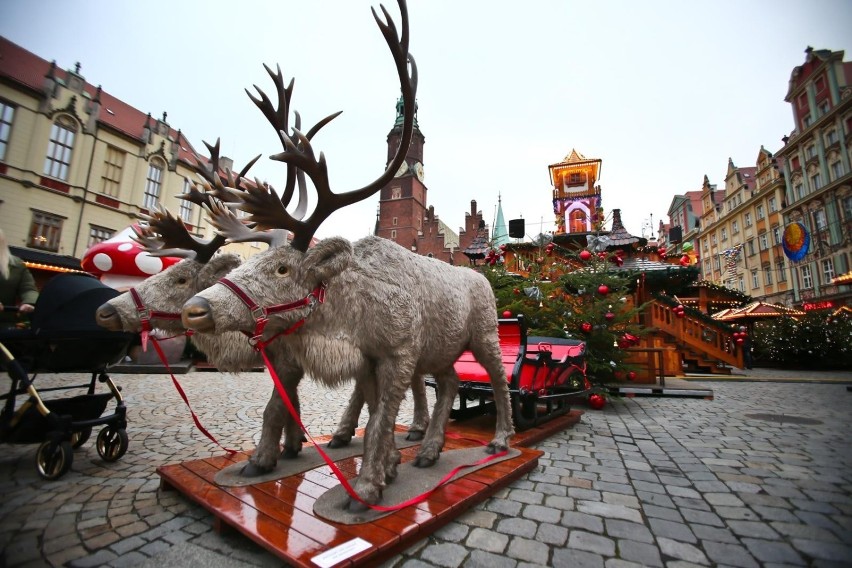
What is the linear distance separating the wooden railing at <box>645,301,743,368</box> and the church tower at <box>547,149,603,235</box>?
12.9 metres

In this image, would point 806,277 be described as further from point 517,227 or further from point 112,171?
point 112,171

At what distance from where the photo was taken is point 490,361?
3430 millimetres

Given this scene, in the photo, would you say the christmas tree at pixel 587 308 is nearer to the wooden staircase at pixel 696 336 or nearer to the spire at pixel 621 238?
the wooden staircase at pixel 696 336

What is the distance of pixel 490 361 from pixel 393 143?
152ft

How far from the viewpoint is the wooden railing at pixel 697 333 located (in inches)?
467

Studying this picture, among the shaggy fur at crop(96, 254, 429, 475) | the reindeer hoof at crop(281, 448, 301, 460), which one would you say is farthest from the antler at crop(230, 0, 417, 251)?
the reindeer hoof at crop(281, 448, 301, 460)

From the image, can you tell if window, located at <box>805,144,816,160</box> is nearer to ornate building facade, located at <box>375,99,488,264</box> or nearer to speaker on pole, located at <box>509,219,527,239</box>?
speaker on pole, located at <box>509,219,527,239</box>

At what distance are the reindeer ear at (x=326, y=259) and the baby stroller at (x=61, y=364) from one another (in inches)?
95.3

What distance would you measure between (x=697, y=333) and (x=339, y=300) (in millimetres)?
14213

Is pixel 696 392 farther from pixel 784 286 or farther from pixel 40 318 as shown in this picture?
pixel 784 286

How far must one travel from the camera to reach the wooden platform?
1771 mm

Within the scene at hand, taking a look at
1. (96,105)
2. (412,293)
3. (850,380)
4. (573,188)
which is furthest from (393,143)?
(412,293)

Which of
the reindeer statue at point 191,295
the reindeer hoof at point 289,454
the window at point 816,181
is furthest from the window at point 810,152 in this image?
the reindeer hoof at point 289,454

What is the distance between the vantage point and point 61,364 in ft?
10.9
